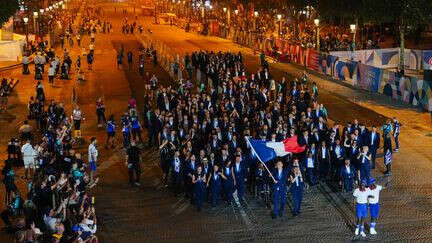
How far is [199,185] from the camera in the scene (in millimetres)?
17469

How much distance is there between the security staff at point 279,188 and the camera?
16.8 m

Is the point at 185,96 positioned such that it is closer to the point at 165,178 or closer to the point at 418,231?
the point at 165,178

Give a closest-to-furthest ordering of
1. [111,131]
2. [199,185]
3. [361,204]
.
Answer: [361,204], [199,185], [111,131]

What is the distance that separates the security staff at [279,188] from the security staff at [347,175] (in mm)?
1982

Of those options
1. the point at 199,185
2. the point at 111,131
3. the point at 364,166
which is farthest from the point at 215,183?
the point at 111,131

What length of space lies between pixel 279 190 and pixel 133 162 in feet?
16.3

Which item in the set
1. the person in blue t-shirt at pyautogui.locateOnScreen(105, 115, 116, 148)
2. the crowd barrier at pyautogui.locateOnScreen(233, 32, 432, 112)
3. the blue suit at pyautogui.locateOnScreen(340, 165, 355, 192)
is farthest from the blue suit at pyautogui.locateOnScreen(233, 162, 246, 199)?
the crowd barrier at pyautogui.locateOnScreen(233, 32, 432, 112)

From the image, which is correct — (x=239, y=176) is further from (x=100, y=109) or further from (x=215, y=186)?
(x=100, y=109)

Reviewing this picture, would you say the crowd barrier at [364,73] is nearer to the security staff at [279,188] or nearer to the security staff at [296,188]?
the security staff at [296,188]

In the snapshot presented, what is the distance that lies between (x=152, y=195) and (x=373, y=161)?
7.47 m

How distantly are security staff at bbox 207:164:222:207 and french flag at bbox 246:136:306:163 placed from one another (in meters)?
1.22

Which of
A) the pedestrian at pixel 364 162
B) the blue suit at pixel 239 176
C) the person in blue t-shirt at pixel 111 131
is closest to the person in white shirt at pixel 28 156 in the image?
the person in blue t-shirt at pixel 111 131

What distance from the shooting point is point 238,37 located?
68500mm

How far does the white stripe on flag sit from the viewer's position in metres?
18.3
